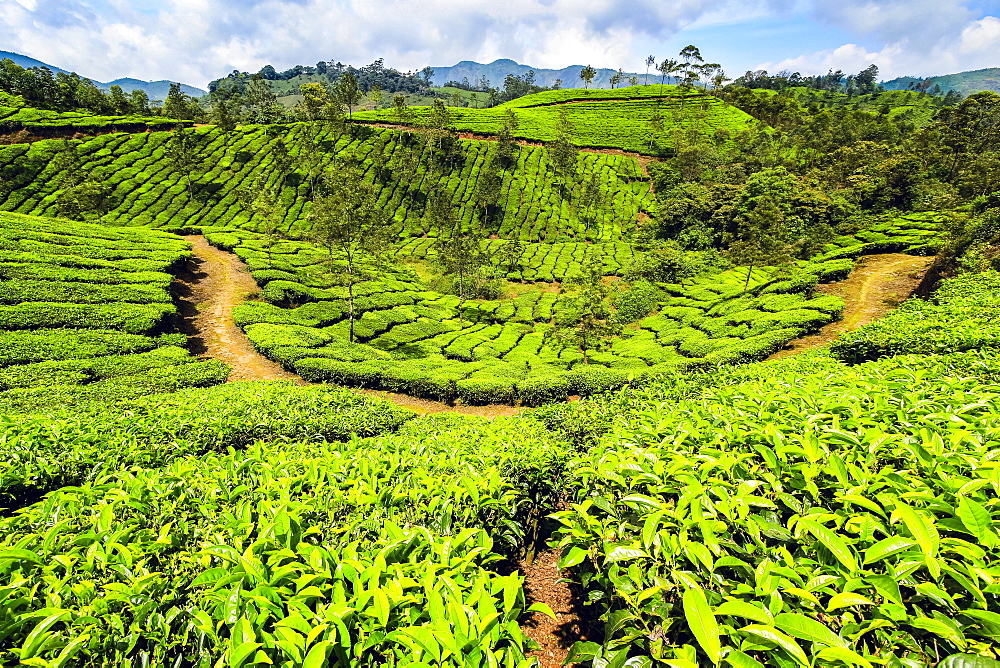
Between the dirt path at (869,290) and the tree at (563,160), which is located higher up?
the tree at (563,160)

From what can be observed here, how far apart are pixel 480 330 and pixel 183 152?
46.1 metres

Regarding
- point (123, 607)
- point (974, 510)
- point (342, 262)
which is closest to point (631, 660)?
point (974, 510)

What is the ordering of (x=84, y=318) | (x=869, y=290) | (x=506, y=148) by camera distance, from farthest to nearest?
(x=506, y=148) < (x=869, y=290) < (x=84, y=318)

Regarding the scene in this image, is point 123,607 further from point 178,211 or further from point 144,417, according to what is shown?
point 178,211

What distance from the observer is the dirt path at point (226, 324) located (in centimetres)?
1712

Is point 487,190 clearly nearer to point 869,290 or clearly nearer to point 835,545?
point 869,290

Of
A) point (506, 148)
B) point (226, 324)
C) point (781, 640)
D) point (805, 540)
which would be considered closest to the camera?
point (781, 640)

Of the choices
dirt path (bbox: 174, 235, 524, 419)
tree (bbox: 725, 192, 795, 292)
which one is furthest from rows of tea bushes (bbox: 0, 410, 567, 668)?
tree (bbox: 725, 192, 795, 292)

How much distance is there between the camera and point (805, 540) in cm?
226

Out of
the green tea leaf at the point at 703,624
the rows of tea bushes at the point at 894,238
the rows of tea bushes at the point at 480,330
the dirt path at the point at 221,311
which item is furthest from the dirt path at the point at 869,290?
the dirt path at the point at 221,311

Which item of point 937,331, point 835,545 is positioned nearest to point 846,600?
point 835,545

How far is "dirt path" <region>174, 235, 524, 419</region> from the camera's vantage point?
56.2ft

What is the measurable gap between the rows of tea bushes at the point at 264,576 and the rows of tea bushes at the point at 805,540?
26.1 inches

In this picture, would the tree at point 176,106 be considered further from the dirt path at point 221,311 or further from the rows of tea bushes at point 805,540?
the rows of tea bushes at point 805,540
